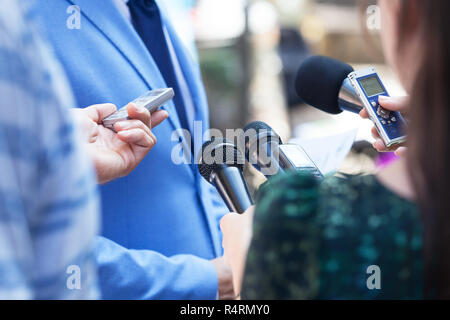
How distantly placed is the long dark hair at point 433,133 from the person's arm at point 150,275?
618 millimetres

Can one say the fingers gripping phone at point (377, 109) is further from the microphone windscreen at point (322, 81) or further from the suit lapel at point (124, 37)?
the suit lapel at point (124, 37)

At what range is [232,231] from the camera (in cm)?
92

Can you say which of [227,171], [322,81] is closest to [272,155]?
[227,171]

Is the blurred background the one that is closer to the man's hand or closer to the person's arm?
the person's arm

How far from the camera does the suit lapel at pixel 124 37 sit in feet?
3.82

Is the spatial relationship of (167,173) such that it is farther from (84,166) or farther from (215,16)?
(215,16)

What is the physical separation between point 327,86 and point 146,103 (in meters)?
0.44

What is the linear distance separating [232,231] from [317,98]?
20.4 inches

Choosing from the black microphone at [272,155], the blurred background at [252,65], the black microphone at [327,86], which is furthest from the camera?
the blurred background at [252,65]

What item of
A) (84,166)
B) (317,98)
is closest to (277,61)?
(317,98)

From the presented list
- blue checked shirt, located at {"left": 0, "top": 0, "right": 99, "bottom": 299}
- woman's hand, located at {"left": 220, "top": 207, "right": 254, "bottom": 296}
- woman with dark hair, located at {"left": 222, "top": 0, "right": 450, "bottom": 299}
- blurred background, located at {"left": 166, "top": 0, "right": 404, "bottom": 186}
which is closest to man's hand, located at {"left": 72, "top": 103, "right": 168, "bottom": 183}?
woman's hand, located at {"left": 220, "top": 207, "right": 254, "bottom": 296}

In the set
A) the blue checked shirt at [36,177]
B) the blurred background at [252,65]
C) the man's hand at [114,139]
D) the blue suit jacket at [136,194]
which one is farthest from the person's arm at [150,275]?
the blurred background at [252,65]

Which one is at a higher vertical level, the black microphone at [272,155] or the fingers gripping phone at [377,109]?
the fingers gripping phone at [377,109]

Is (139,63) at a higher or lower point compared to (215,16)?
lower
